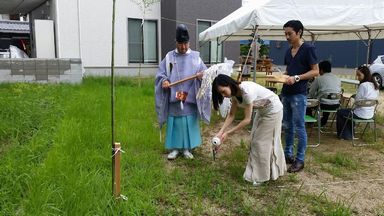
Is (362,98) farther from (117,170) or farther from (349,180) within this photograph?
(117,170)

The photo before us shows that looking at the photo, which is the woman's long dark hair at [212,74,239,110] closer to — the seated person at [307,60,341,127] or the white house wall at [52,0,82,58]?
the seated person at [307,60,341,127]

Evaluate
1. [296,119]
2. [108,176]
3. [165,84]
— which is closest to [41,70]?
[165,84]

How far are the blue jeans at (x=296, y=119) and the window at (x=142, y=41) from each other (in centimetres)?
916

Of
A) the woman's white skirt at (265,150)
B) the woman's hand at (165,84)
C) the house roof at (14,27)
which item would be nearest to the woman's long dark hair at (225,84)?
the woman's white skirt at (265,150)

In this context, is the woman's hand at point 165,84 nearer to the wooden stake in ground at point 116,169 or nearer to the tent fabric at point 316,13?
the tent fabric at point 316,13

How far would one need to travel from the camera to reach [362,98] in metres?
5.20

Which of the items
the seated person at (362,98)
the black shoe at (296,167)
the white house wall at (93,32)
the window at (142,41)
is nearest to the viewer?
the black shoe at (296,167)

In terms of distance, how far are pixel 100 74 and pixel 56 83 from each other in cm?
227

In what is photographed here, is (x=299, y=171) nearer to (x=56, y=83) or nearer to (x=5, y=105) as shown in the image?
(x=5, y=105)

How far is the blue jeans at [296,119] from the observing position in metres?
3.92

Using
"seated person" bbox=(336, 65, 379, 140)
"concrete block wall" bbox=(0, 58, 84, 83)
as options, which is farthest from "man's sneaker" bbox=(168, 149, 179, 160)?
"concrete block wall" bbox=(0, 58, 84, 83)

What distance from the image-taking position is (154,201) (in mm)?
3096

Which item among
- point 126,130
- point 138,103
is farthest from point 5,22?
point 126,130

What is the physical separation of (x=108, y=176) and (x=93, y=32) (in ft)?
30.0
